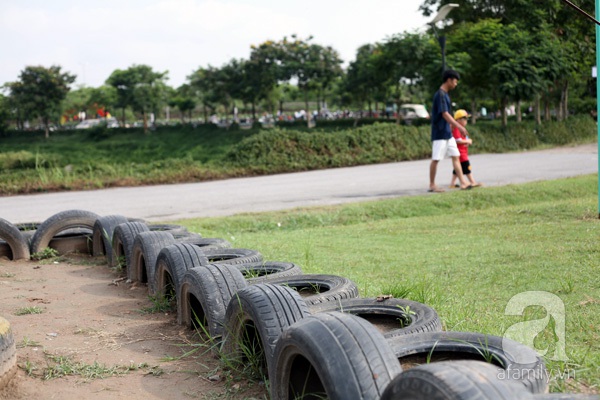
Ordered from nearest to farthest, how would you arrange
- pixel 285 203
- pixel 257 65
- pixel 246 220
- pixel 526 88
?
pixel 246 220 → pixel 285 203 → pixel 526 88 → pixel 257 65

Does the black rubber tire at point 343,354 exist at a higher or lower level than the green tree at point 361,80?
lower

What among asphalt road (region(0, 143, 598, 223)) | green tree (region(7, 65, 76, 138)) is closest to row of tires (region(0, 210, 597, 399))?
asphalt road (region(0, 143, 598, 223))

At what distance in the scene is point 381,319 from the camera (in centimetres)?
411

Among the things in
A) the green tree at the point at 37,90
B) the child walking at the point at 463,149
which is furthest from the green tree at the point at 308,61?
the child walking at the point at 463,149

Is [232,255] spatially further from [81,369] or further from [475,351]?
[475,351]

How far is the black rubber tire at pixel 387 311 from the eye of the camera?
3.83 metres

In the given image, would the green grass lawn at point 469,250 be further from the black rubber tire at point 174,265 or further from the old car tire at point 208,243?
the black rubber tire at point 174,265

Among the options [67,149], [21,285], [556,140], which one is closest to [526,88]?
[556,140]

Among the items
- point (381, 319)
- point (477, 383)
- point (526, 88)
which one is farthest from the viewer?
point (526, 88)

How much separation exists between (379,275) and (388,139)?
16.1 metres

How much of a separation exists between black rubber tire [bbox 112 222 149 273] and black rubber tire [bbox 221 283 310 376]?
107 inches

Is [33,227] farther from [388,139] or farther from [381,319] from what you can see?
[388,139]

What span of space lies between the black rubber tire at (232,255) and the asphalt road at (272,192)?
15.7 feet

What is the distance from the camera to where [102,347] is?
439cm
